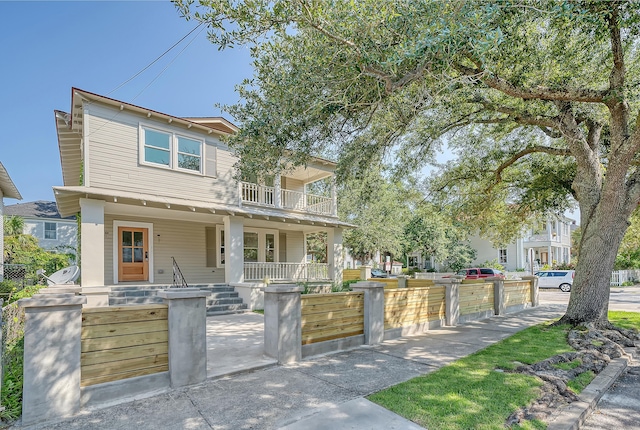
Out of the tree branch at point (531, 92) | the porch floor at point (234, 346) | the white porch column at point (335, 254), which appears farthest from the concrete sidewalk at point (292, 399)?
the white porch column at point (335, 254)

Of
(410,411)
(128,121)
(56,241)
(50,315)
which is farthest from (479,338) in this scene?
(56,241)

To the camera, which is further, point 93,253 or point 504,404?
point 93,253

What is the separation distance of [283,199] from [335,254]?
11.9 ft

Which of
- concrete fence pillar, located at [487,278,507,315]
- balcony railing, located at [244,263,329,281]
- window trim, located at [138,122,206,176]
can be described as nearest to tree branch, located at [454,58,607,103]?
concrete fence pillar, located at [487,278,507,315]

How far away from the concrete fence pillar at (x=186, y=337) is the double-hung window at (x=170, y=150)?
27.5 feet

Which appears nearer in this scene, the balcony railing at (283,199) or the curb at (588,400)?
the curb at (588,400)

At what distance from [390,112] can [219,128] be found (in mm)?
8922

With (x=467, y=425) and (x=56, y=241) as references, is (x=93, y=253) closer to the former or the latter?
(x=467, y=425)

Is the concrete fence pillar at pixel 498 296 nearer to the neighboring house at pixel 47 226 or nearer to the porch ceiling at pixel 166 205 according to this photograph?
the porch ceiling at pixel 166 205

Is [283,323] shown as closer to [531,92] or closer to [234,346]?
[234,346]

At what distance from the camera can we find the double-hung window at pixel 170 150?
1152 cm

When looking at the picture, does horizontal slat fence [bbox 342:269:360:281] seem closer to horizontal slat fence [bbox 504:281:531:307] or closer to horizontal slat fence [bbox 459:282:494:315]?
horizontal slat fence [bbox 504:281:531:307]

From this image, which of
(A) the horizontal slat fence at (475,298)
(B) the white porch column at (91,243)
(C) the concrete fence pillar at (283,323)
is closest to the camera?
(C) the concrete fence pillar at (283,323)

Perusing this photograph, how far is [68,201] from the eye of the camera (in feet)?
35.7
